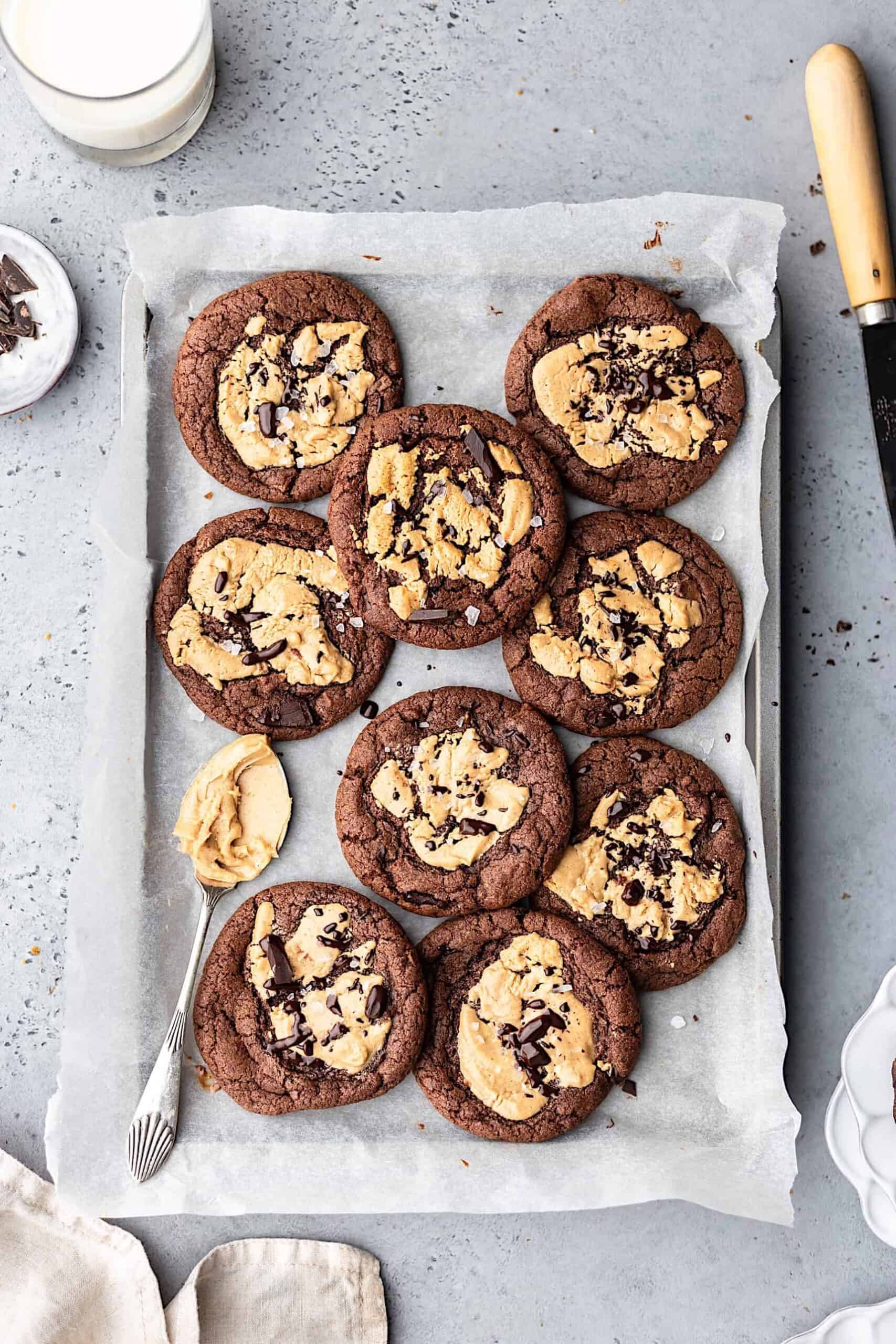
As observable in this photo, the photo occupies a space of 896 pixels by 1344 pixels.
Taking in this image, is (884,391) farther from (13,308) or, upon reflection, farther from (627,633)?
(13,308)

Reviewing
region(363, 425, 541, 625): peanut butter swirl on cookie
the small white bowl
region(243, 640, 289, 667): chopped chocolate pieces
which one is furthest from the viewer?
the small white bowl

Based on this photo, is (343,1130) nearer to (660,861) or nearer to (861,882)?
(660,861)

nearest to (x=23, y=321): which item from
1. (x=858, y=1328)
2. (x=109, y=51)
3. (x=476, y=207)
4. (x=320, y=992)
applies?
(x=109, y=51)

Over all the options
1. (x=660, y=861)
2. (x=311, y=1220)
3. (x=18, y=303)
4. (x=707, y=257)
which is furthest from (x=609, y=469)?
(x=311, y=1220)

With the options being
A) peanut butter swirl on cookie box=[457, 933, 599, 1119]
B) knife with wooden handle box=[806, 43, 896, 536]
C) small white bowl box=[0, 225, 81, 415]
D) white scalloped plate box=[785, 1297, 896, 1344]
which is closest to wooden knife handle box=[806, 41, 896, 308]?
knife with wooden handle box=[806, 43, 896, 536]

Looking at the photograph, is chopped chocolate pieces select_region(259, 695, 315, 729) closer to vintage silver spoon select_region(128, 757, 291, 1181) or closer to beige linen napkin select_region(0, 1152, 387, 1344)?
vintage silver spoon select_region(128, 757, 291, 1181)

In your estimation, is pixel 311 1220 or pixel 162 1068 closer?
pixel 162 1068
